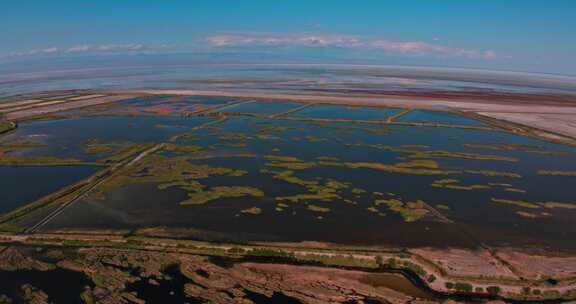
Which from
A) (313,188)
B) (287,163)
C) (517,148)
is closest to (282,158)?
(287,163)

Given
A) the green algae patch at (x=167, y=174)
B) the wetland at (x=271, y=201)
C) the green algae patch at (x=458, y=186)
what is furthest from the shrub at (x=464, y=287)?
the green algae patch at (x=167, y=174)

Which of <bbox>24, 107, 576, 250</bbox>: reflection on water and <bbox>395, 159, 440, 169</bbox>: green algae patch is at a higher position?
<bbox>395, 159, 440, 169</bbox>: green algae patch

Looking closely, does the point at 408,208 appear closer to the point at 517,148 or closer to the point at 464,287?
the point at 464,287

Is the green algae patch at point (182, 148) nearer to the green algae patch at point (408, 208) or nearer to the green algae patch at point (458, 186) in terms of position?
the green algae patch at point (408, 208)

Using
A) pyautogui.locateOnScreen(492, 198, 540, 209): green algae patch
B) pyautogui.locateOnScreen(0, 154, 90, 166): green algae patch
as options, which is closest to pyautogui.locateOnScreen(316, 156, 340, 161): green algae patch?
pyautogui.locateOnScreen(492, 198, 540, 209): green algae patch

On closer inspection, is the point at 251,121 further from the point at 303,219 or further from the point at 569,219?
the point at 569,219

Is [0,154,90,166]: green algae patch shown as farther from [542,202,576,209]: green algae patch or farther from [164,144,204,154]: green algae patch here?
[542,202,576,209]: green algae patch
